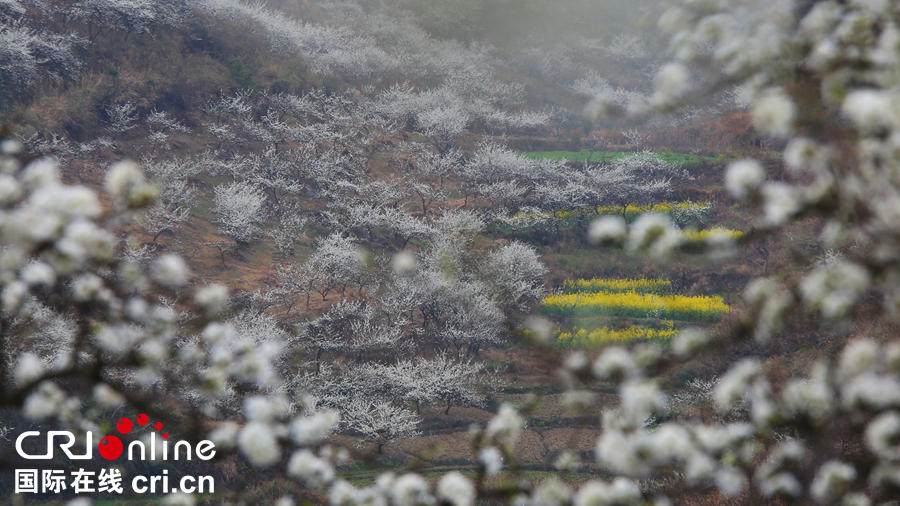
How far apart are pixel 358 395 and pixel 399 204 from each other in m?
7.69

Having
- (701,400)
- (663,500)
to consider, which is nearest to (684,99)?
(663,500)

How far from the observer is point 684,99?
1.88 meters

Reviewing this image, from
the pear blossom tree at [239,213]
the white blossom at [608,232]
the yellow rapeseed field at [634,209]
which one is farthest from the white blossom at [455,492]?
the yellow rapeseed field at [634,209]

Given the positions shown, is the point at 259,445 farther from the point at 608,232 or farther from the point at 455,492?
the point at 608,232

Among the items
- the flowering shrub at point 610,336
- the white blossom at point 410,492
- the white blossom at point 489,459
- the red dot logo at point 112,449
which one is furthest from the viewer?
the flowering shrub at point 610,336

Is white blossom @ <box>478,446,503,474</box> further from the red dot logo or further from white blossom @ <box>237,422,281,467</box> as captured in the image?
the red dot logo

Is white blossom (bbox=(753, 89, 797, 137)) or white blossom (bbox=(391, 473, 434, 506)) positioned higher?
white blossom (bbox=(753, 89, 797, 137))

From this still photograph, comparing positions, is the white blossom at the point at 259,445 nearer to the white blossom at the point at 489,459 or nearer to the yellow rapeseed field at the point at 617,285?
the white blossom at the point at 489,459

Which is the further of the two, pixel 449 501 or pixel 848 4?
pixel 449 501

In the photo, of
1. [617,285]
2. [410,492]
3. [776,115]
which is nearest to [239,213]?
[617,285]

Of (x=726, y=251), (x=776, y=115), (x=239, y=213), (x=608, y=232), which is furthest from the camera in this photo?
(x=239, y=213)

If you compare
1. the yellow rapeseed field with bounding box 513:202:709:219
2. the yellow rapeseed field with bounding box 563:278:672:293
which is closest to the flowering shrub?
the yellow rapeseed field with bounding box 563:278:672:293

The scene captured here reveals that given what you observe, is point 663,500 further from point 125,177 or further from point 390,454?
point 390,454

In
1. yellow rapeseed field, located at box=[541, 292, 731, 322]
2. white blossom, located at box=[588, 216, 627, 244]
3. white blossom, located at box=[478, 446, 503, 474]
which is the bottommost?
yellow rapeseed field, located at box=[541, 292, 731, 322]
